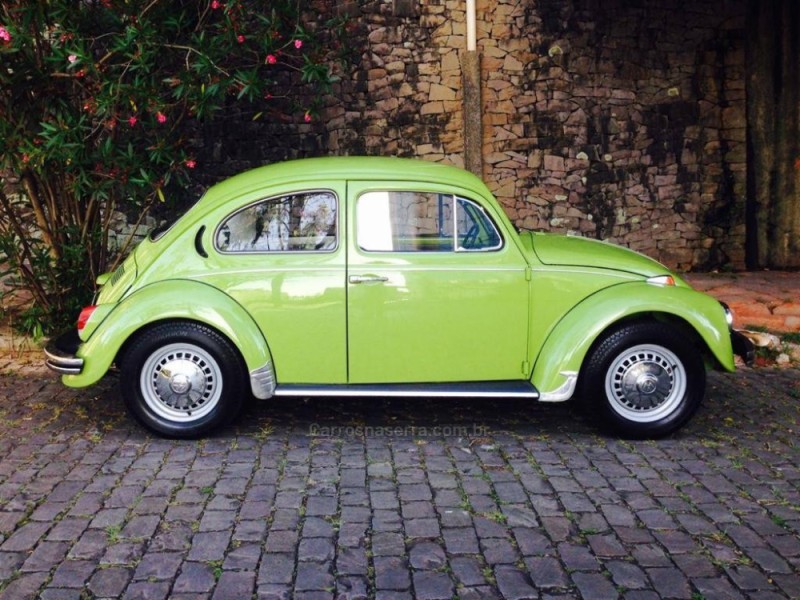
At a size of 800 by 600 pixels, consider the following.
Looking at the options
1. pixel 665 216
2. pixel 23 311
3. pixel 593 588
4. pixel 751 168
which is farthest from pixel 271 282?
pixel 751 168

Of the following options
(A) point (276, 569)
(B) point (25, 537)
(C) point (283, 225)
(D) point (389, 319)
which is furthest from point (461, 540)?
(C) point (283, 225)

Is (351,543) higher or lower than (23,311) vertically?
lower

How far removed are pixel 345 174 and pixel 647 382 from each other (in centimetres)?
223

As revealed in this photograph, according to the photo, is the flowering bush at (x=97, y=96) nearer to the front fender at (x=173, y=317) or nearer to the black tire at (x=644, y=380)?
the front fender at (x=173, y=317)

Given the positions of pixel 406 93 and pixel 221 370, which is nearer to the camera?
pixel 221 370

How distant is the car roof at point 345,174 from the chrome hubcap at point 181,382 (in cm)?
100

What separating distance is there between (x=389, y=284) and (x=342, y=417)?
1.08 m

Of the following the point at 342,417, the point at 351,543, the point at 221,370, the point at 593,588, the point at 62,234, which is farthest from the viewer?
the point at 62,234

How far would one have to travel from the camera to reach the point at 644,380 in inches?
216

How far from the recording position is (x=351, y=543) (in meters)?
4.10

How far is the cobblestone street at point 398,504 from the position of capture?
3.77 m

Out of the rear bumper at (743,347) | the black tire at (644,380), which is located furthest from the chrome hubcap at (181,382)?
the rear bumper at (743,347)

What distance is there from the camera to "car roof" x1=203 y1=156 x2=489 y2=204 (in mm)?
5660

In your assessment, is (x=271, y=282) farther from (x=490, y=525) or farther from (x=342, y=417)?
(x=490, y=525)
